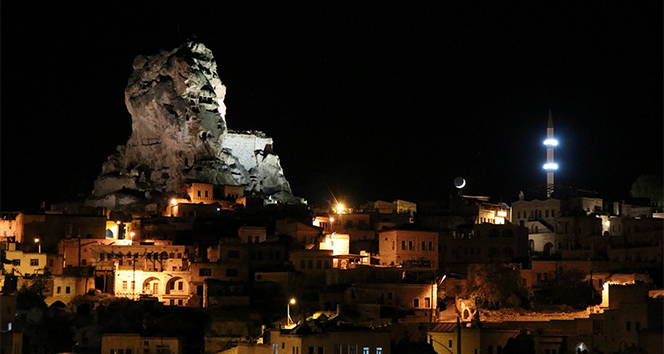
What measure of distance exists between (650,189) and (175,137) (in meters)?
44.8

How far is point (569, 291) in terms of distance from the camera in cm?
7088

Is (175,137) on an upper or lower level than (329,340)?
upper

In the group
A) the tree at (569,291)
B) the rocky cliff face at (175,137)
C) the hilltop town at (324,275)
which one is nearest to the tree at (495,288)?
the hilltop town at (324,275)

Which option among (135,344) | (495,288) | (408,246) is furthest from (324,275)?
(135,344)

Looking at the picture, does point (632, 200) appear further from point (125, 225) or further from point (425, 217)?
point (125, 225)

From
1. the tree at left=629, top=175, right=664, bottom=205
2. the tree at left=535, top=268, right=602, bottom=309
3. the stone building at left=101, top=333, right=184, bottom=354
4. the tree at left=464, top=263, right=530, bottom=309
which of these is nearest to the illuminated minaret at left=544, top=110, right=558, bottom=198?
the tree at left=629, top=175, right=664, bottom=205

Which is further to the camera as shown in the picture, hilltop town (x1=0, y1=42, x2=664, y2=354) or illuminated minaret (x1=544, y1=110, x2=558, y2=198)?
illuminated minaret (x1=544, y1=110, x2=558, y2=198)

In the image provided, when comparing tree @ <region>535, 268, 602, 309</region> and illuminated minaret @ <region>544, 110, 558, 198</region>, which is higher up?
illuminated minaret @ <region>544, 110, 558, 198</region>

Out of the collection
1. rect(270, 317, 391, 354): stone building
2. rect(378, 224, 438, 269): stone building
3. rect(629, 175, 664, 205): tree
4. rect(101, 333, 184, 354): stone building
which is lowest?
rect(101, 333, 184, 354): stone building

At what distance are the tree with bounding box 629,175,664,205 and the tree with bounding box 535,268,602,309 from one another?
3175 cm

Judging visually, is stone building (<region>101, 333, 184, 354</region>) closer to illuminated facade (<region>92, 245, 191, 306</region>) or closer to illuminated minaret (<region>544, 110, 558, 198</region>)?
illuminated facade (<region>92, 245, 191, 306</region>)

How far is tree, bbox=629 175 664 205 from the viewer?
103 m

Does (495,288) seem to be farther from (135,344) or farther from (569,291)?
(135,344)

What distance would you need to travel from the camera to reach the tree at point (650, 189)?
103062 mm
